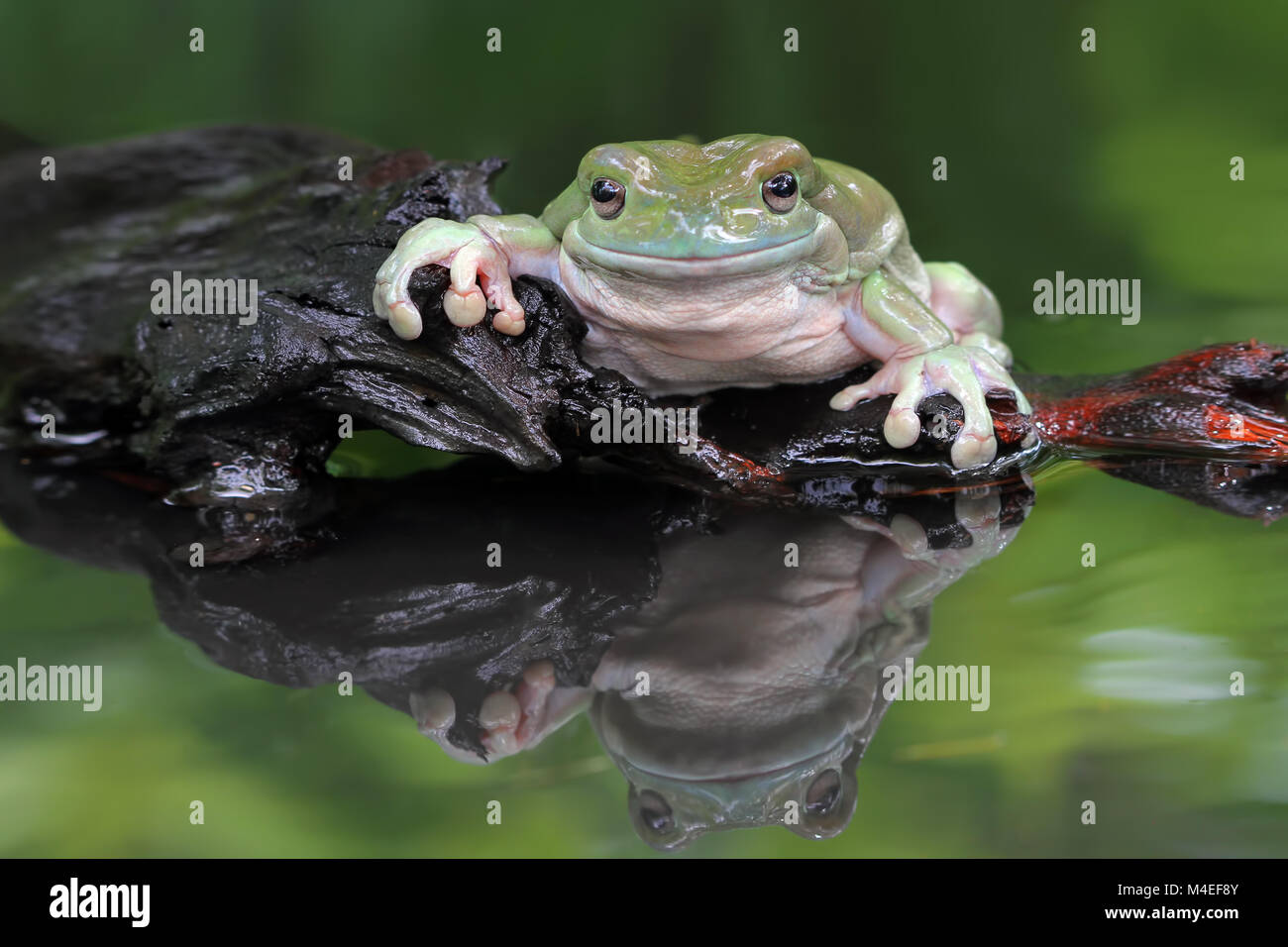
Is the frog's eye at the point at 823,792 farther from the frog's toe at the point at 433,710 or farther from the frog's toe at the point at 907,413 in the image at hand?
the frog's toe at the point at 907,413

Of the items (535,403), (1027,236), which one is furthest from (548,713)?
(1027,236)

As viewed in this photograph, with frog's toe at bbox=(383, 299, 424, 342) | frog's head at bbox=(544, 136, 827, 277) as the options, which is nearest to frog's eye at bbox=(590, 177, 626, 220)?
frog's head at bbox=(544, 136, 827, 277)

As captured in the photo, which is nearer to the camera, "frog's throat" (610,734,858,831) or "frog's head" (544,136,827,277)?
"frog's throat" (610,734,858,831)

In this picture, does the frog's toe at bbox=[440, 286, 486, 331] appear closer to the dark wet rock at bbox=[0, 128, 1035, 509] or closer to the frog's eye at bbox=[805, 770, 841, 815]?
the dark wet rock at bbox=[0, 128, 1035, 509]

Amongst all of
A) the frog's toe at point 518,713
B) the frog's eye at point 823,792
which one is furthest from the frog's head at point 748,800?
the frog's toe at point 518,713

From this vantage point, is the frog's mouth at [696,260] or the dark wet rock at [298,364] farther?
the dark wet rock at [298,364]
